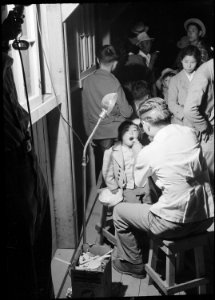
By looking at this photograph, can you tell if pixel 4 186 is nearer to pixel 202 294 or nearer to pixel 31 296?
pixel 31 296

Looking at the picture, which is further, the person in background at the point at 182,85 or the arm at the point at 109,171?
the person in background at the point at 182,85

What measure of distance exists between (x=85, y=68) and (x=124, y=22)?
3031mm

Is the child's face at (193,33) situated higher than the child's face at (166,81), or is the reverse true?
the child's face at (193,33)

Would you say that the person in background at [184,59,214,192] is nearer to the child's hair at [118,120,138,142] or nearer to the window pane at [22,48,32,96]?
the child's hair at [118,120,138,142]

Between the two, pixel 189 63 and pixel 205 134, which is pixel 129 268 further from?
pixel 189 63

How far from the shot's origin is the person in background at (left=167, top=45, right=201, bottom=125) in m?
3.24

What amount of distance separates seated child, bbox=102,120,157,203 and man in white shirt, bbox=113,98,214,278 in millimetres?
538

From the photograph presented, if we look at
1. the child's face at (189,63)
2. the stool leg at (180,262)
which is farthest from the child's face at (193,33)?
the stool leg at (180,262)

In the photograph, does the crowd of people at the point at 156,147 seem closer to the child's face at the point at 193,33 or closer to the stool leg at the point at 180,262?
the child's face at the point at 193,33

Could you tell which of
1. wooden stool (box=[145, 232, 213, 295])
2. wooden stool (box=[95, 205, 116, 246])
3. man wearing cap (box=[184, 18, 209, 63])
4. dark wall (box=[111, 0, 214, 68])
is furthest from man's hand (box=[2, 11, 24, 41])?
dark wall (box=[111, 0, 214, 68])

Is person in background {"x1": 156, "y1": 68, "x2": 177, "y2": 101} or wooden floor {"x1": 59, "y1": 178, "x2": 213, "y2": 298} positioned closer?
wooden floor {"x1": 59, "y1": 178, "x2": 213, "y2": 298}

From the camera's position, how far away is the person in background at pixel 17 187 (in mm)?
1568

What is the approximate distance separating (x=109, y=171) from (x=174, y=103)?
34.1 inches

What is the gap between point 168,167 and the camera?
234 centimetres
